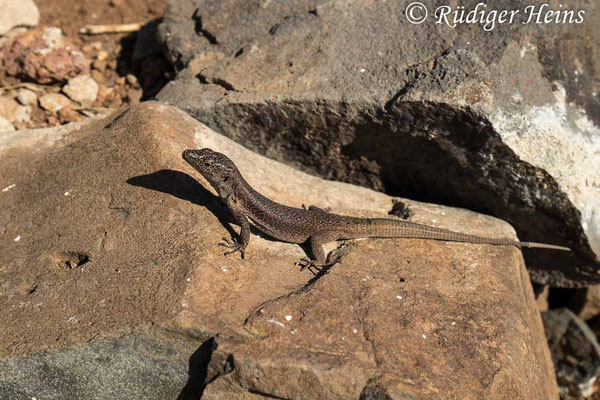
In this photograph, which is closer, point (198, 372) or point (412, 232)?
point (198, 372)

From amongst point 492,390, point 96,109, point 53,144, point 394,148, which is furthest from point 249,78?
point 492,390

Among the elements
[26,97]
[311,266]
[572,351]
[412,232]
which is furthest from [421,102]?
[26,97]

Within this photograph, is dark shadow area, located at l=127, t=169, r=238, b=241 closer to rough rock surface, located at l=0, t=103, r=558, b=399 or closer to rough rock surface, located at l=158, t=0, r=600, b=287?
rough rock surface, located at l=0, t=103, r=558, b=399

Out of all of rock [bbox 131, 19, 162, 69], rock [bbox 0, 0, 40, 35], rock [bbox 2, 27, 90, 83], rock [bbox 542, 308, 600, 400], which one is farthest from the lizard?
rock [bbox 0, 0, 40, 35]

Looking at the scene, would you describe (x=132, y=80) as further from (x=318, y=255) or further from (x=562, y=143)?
(x=562, y=143)

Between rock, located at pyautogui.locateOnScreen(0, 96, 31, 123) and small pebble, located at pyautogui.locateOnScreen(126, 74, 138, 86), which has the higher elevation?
small pebble, located at pyautogui.locateOnScreen(126, 74, 138, 86)

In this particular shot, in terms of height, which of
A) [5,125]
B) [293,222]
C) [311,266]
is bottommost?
[5,125]

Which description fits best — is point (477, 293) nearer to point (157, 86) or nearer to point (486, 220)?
point (486, 220)
